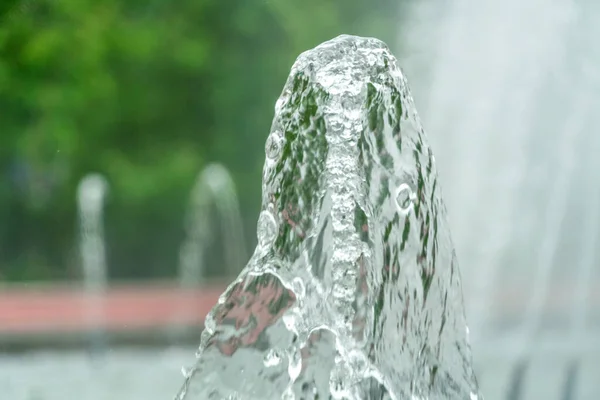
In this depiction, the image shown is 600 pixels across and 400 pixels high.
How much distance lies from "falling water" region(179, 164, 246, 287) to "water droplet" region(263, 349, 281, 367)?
530 cm

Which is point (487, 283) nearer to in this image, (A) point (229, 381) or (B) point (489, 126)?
(B) point (489, 126)

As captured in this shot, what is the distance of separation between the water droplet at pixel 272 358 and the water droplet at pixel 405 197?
270mm

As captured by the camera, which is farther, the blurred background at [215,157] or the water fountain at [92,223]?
the water fountain at [92,223]

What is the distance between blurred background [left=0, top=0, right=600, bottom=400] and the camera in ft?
17.0

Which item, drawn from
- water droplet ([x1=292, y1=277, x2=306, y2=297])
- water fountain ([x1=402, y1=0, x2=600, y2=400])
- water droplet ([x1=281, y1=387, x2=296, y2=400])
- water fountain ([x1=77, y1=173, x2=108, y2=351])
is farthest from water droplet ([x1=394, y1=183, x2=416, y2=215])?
water fountain ([x1=77, y1=173, x2=108, y2=351])

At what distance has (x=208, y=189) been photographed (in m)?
7.07

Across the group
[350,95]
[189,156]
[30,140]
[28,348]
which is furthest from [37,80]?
[350,95]

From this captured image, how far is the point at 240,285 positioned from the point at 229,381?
0.43 feet

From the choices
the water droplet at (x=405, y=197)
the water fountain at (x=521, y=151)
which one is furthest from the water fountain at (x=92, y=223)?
the water droplet at (x=405, y=197)

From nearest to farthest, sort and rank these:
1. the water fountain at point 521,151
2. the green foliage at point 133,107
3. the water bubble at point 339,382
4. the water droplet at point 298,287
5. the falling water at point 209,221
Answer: the water bubble at point 339,382 → the water droplet at point 298,287 → the water fountain at point 521,151 → the falling water at point 209,221 → the green foliage at point 133,107

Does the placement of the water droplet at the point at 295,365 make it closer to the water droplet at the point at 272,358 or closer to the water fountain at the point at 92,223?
the water droplet at the point at 272,358

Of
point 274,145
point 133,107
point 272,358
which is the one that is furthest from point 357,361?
point 133,107

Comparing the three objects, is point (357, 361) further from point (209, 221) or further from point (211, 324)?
point (209, 221)

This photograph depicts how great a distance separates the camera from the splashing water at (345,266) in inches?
55.1
